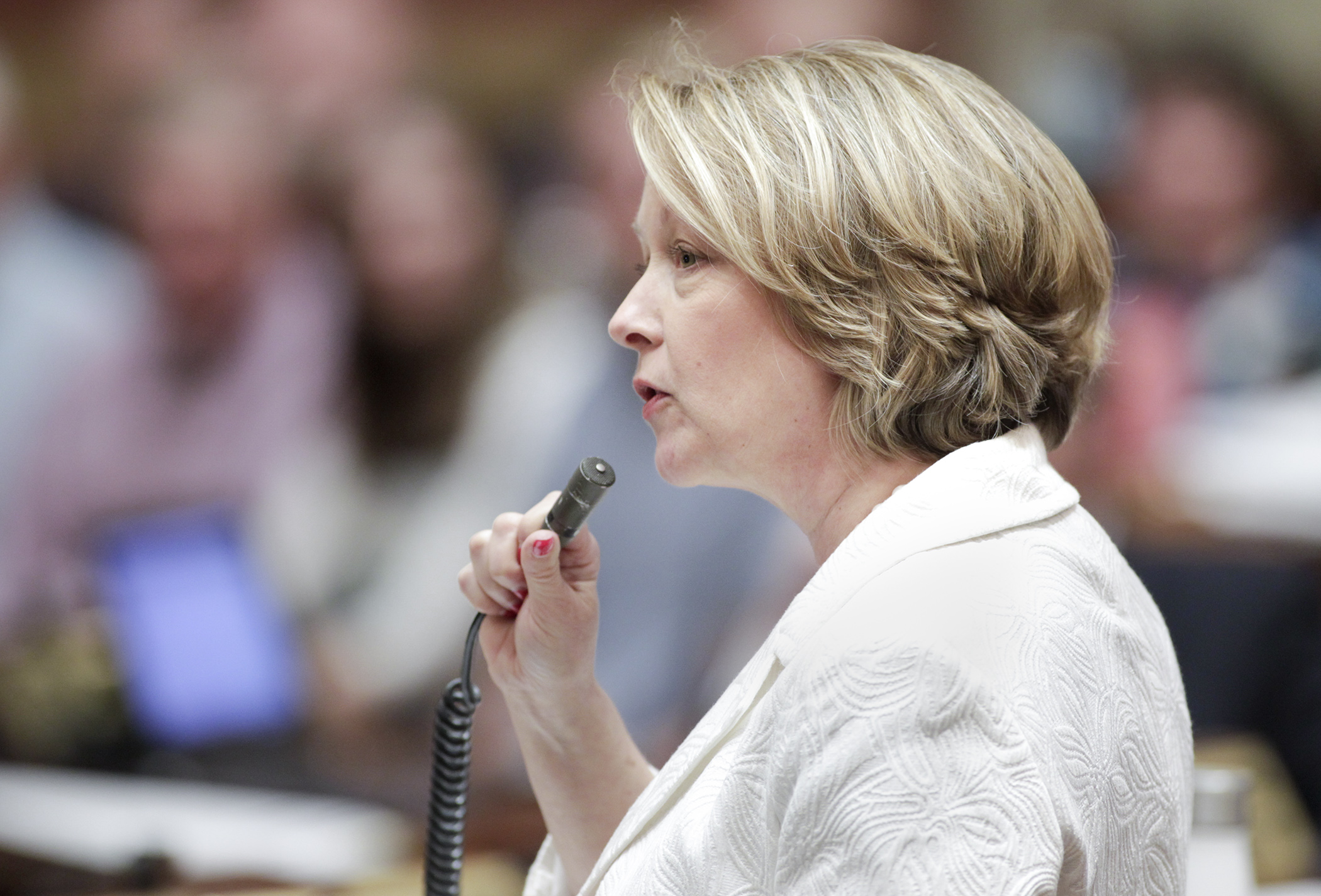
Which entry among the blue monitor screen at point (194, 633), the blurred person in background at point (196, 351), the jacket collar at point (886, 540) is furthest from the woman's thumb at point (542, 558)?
the blurred person in background at point (196, 351)

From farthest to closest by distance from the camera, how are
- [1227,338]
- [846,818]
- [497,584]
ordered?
[1227,338] < [497,584] < [846,818]

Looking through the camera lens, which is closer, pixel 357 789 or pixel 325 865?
pixel 325 865

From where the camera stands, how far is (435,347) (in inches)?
149

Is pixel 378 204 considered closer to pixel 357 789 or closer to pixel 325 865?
pixel 357 789

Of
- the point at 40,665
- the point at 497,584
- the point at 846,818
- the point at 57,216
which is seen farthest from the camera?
the point at 57,216

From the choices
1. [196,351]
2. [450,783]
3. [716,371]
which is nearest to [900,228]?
[716,371]

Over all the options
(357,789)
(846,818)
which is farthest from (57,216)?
(846,818)

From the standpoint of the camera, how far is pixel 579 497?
44.7 inches

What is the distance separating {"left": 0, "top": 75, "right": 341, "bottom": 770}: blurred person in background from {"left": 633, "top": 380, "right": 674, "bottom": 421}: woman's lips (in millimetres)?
2547

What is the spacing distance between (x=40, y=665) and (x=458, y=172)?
1.76 m

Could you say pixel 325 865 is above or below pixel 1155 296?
below

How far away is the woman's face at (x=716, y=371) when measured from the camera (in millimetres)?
1062

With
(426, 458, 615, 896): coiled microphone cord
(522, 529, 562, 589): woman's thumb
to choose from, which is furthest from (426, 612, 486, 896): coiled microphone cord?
(522, 529, 562, 589): woman's thumb

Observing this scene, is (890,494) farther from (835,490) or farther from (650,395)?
(650,395)
